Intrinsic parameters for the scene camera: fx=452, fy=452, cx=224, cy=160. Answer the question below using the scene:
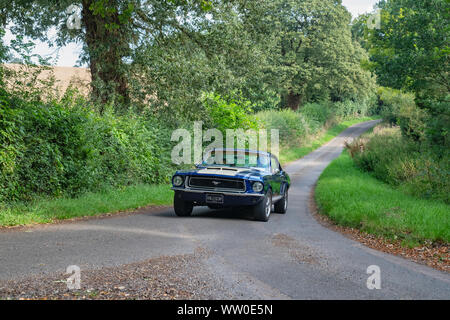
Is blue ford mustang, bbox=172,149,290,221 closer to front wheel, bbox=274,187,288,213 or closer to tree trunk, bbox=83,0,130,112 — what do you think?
front wheel, bbox=274,187,288,213

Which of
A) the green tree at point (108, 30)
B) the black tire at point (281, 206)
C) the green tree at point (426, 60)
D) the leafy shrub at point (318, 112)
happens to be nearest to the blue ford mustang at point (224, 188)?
the black tire at point (281, 206)

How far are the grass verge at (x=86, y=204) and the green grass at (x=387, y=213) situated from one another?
5.19m

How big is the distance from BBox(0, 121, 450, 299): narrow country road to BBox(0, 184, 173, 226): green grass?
2.28 ft

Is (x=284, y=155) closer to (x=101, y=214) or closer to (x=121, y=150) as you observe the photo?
(x=121, y=150)

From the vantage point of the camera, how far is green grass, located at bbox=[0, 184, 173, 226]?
9.57 metres

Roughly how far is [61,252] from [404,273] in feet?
16.7

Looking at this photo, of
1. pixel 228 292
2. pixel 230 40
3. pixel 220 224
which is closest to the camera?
pixel 228 292

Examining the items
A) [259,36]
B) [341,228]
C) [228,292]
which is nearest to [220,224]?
[341,228]

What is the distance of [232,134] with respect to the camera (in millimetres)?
21328

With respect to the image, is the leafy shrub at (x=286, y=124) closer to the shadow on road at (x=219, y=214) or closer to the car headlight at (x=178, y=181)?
the shadow on road at (x=219, y=214)

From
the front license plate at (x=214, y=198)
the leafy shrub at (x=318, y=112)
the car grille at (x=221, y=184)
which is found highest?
the leafy shrub at (x=318, y=112)

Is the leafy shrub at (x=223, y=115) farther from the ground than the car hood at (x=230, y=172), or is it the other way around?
the leafy shrub at (x=223, y=115)

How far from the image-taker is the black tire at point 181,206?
35.4 feet
